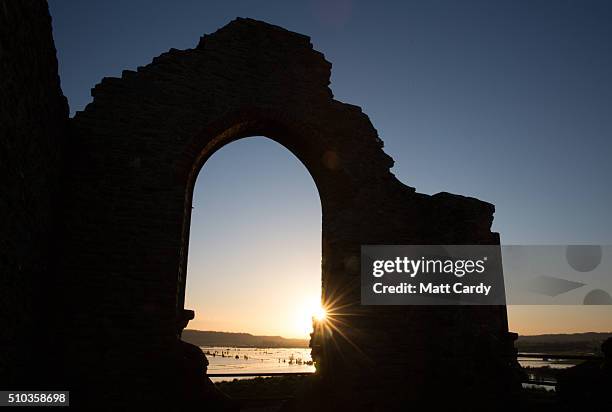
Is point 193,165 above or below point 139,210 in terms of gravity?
above

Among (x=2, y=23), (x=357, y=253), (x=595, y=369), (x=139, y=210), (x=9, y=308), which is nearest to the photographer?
(x=2, y=23)

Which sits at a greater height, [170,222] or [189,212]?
[189,212]

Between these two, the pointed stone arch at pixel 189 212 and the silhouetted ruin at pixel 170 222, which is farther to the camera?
the pointed stone arch at pixel 189 212

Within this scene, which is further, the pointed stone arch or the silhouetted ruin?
the pointed stone arch

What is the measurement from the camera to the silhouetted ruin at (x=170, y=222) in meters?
4.46

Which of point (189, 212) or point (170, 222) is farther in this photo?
point (189, 212)

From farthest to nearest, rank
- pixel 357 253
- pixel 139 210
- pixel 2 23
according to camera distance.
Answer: pixel 357 253 < pixel 139 210 < pixel 2 23

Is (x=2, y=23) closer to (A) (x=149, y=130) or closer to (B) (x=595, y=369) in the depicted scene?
(A) (x=149, y=130)

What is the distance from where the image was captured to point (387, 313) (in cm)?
677

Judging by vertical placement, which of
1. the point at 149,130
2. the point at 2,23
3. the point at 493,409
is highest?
the point at 149,130

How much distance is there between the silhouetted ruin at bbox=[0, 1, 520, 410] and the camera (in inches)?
176

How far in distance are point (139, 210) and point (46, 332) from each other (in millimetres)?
1913

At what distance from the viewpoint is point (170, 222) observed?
6.03 metres

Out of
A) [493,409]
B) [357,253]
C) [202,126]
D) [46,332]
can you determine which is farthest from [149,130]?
[493,409]
